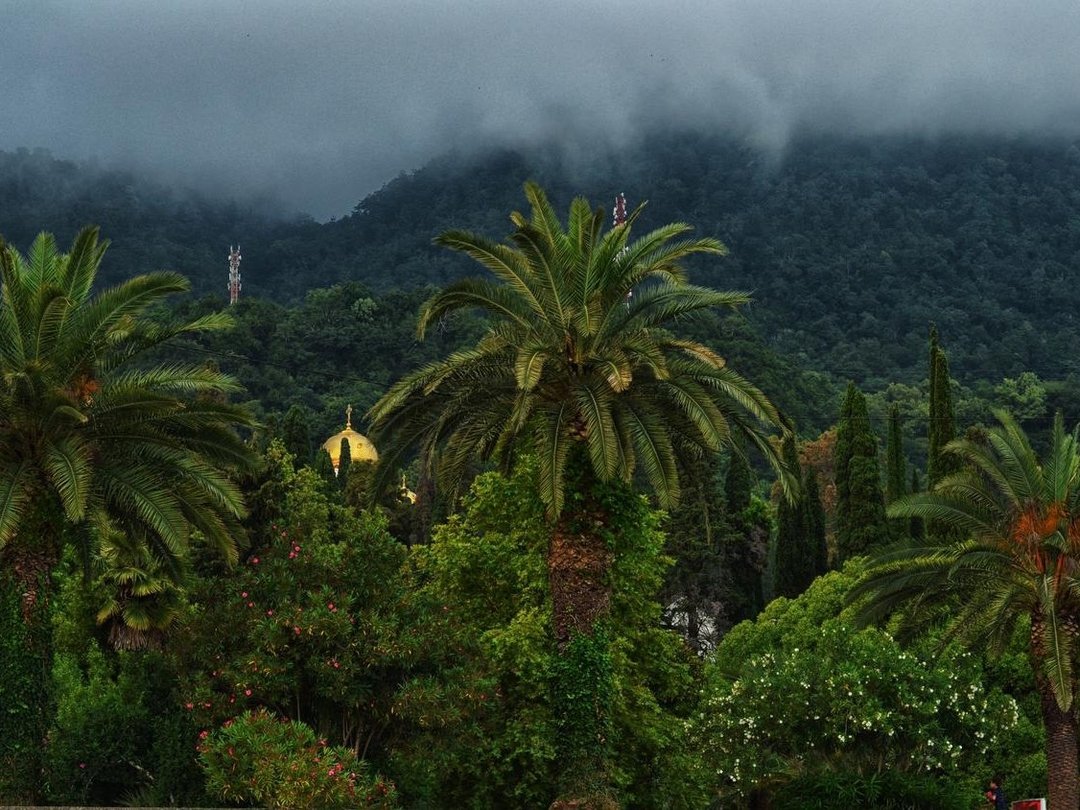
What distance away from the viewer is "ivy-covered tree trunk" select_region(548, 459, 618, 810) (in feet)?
106

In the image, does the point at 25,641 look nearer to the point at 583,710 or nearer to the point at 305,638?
the point at 305,638

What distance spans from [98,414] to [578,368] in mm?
9191

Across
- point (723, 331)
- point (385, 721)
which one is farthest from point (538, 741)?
point (723, 331)

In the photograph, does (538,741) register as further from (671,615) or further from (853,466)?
(671,615)

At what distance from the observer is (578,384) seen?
3169 centimetres

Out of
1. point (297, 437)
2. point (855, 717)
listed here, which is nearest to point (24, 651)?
point (855, 717)

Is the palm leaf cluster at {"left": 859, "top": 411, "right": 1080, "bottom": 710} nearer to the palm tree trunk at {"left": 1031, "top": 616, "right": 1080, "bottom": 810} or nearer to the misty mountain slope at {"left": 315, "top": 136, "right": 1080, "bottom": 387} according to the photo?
the palm tree trunk at {"left": 1031, "top": 616, "right": 1080, "bottom": 810}

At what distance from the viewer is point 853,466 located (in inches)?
2469

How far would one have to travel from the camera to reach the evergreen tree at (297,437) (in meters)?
69.5

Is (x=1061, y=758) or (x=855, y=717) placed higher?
(x=855, y=717)

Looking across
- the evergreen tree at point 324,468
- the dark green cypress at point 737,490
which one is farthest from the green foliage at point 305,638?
the dark green cypress at point 737,490

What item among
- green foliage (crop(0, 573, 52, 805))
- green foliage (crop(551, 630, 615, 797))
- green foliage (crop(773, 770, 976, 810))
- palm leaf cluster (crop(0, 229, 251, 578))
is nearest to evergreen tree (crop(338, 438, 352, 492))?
green foliage (crop(773, 770, 976, 810))

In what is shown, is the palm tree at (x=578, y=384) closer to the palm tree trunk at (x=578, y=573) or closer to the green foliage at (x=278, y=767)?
the palm tree trunk at (x=578, y=573)

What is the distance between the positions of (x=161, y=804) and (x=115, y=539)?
20.0 feet
